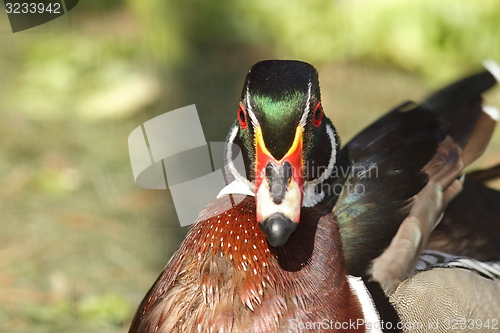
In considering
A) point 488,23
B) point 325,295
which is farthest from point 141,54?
point 488,23

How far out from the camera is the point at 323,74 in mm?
1976

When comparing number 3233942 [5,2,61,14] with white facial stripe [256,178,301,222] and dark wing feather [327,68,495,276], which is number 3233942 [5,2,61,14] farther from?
white facial stripe [256,178,301,222]

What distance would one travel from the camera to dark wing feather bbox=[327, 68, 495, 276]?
3.17 ft

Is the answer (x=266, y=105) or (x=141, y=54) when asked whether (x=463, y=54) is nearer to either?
(x=141, y=54)

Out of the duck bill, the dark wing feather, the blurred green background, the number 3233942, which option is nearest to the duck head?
the duck bill

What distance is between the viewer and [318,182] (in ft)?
3.18

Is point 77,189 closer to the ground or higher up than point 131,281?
higher up

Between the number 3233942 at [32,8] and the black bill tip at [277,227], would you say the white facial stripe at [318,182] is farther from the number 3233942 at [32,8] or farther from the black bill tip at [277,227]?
the number 3233942 at [32,8]

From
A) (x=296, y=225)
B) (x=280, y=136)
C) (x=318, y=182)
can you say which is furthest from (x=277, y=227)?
(x=318, y=182)

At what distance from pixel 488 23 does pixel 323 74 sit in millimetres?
667

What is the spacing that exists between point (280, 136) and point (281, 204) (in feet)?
0.36

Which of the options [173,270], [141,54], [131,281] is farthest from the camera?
[141,54]

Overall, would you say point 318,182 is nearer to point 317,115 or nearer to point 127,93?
point 317,115

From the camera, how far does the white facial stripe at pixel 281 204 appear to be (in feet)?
2.45
